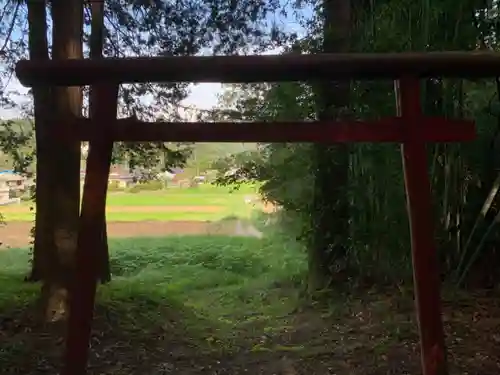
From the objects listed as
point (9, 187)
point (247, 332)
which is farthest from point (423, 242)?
point (9, 187)

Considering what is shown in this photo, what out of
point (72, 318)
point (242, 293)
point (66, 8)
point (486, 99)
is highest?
point (66, 8)

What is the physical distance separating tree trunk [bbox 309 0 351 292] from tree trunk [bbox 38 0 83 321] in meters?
1.98

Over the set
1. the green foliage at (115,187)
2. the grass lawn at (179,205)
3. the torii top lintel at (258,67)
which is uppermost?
the torii top lintel at (258,67)

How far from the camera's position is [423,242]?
7.25 ft

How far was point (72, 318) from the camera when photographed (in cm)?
222

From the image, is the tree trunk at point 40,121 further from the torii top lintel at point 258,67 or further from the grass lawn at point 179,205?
the torii top lintel at point 258,67

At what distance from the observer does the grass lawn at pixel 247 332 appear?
3178mm

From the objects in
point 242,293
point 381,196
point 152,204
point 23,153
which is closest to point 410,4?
point 381,196

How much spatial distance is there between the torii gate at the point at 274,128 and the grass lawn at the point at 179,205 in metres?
4.30

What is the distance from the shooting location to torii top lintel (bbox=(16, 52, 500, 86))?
6.98 feet

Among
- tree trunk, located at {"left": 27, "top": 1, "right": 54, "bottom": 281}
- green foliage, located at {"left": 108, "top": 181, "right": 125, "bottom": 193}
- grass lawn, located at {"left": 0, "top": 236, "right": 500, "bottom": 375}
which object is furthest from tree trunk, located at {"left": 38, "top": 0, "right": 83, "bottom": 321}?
green foliage, located at {"left": 108, "top": 181, "right": 125, "bottom": 193}

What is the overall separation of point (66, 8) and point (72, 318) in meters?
2.41

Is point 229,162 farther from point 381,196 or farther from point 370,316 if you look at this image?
point 370,316

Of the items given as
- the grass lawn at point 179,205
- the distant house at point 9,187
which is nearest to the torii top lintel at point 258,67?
the distant house at point 9,187
